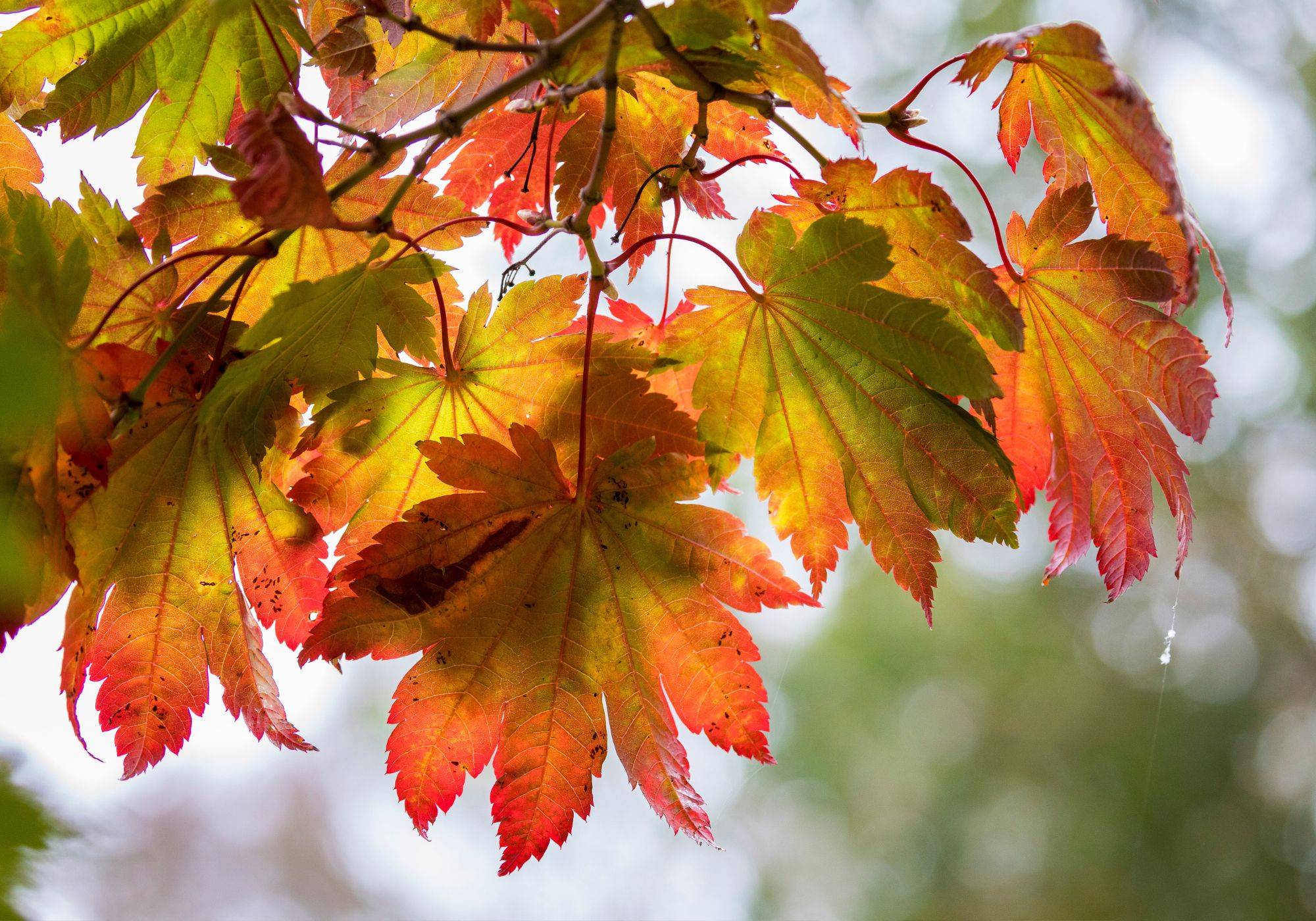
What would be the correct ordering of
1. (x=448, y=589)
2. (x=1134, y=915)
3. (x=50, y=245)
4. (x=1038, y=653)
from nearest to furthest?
(x=50, y=245)
(x=448, y=589)
(x=1134, y=915)
(x=1038, y=653)

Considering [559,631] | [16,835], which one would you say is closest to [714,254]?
[559,631]

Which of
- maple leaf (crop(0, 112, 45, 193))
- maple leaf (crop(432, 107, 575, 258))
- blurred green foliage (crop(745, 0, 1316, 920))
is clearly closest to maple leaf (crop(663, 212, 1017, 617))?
maple leaf (crop(432, 107, 575, 258))

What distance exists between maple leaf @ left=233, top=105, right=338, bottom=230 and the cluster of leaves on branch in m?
0.13

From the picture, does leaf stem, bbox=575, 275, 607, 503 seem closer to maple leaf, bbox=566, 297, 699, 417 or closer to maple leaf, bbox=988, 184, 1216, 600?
maple leaf, bbox=566, 297, 699, 417

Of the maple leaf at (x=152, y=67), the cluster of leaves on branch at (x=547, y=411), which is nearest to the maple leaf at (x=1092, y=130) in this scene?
the cluster of leaves on branch at (x=547, y=411)

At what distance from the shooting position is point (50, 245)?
0.45 m

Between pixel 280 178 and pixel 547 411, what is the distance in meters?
0.28

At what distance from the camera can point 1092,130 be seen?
0.61 meters

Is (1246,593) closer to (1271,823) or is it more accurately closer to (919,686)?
(1271,823)

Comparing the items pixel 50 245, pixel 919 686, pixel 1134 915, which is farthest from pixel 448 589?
pixel 1134 915

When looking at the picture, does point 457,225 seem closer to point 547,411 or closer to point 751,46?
point 547,411

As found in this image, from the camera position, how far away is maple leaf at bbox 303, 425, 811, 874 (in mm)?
581

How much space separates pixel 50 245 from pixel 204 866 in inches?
169

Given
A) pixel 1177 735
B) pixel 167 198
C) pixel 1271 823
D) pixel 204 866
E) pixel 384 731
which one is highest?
pixel 1177 735
